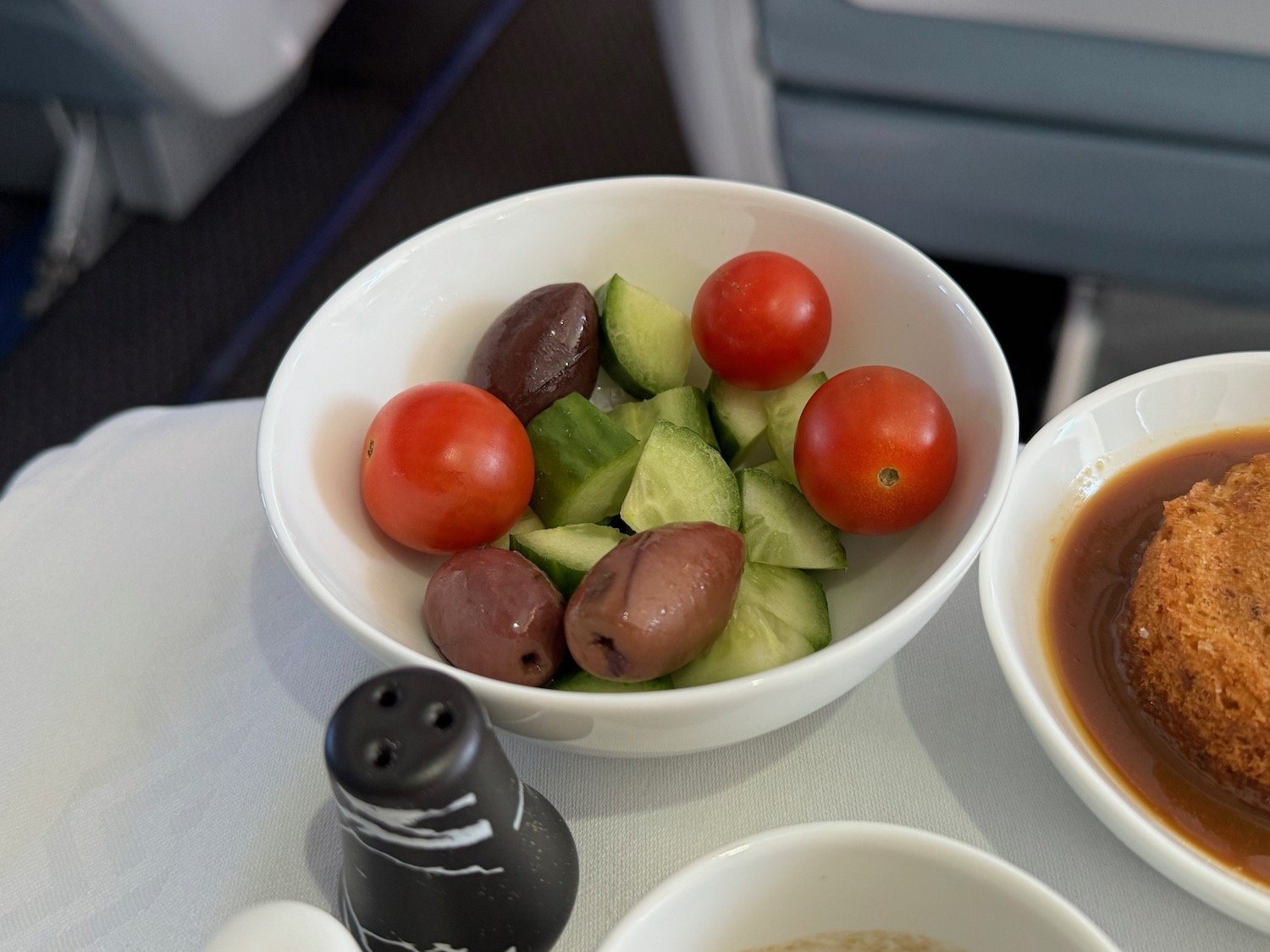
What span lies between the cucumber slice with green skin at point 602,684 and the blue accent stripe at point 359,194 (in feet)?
4.73

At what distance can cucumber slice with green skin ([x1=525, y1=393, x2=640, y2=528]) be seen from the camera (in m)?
0.70

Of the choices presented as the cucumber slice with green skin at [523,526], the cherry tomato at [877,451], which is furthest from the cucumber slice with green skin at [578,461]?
the cherry tomato at [877,451]

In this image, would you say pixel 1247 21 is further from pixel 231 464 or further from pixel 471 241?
pixel 231 464

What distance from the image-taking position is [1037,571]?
0.70 metres

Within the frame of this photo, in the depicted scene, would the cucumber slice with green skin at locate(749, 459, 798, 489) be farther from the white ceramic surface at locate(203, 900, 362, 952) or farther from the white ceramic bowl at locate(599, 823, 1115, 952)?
the white ceramic surface at locate(203, 900, 362, 952)

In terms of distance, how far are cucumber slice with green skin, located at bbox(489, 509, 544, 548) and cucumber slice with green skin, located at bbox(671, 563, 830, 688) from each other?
0.16 metres

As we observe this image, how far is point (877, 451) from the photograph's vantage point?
2.11 ft

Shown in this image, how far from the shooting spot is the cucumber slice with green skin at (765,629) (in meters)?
0.61

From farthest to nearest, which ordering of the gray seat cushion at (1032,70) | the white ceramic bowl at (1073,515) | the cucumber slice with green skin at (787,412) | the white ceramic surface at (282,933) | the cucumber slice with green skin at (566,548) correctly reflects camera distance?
the gray seat cushion at (1032,70)
the cucumber slice with green skin at (787,412)
the cucumber slice with green skin at (566,548)
the white ceramic bowl at (1073,515)
the white ceramic surface at (282,933)

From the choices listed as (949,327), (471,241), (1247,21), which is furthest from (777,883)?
(1247,21)

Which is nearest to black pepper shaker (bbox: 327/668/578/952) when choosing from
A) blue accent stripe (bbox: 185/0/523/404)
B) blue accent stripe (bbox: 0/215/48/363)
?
blue accent stripe (bbox: 185/0/523/404)

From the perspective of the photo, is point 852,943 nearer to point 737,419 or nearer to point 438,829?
point 438,829

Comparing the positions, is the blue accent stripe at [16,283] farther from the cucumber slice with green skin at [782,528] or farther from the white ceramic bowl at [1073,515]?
the white ceramic bowl at [1073,515]

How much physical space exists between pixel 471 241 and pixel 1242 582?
1.89 ft
